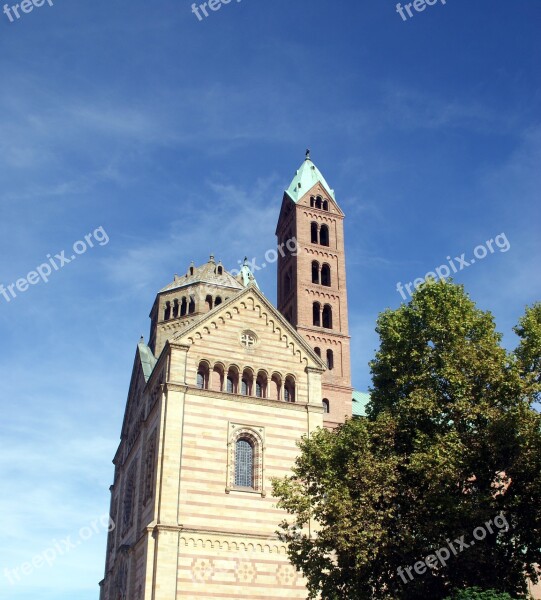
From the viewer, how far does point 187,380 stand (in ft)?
125

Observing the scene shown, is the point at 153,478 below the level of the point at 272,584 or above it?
above

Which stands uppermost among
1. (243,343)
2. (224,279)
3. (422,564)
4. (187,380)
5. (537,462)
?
(224,279)

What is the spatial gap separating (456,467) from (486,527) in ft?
7.76

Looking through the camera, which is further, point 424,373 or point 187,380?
point 187,380

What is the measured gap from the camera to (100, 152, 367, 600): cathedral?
3406 cm

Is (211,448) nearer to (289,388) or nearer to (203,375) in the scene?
(203,375)

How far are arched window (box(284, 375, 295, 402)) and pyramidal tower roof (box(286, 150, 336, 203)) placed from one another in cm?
2556

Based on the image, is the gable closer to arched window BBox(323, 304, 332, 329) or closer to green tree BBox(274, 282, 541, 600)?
green tree BBox(274, 282, 541, 600)

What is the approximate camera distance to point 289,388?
40.7 metres

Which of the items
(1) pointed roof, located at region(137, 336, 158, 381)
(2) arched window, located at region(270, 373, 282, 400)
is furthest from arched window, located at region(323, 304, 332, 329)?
(2) arched window, located at region(270, 373, 282, 400)

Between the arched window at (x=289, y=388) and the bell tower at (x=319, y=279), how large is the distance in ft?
37.9

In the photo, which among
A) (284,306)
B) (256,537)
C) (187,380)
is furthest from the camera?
(284,306)

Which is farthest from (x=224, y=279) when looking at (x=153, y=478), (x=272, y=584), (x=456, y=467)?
(x=456, y=467)

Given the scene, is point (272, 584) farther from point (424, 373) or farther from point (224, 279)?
point (224, 279)
